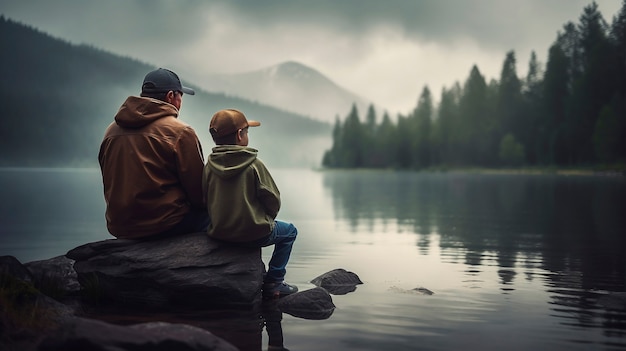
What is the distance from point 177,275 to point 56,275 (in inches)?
69.3

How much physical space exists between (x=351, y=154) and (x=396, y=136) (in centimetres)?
2173

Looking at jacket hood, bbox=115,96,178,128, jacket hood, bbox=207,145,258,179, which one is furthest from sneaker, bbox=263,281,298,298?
jacket hood, bbox=115,96,178,128

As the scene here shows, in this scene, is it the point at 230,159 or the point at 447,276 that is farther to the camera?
the point at 447,276

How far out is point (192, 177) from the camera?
6234 mm

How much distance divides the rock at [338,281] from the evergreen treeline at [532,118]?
70.8 meters

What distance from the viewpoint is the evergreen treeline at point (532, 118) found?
262 feet

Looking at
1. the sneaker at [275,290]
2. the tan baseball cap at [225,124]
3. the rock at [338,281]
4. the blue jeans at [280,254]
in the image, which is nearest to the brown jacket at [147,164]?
the tan baseball cap at [225,124]

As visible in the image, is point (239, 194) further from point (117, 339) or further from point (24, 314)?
point (117, 339)

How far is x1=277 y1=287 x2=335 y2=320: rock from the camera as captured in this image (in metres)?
5.96

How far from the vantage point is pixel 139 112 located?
605cm

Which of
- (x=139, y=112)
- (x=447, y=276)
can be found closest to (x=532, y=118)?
(x=447, y=276)

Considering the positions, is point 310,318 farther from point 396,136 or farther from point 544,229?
point 396,136

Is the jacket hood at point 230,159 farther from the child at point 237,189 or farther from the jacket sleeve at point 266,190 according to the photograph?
the jacket sleeve at point 266,190

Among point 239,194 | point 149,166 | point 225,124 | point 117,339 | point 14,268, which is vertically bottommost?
point 117,339
